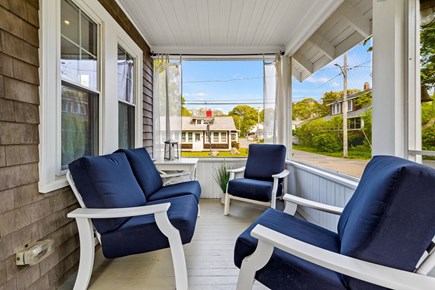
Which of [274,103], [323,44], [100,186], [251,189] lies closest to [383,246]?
[100,186]

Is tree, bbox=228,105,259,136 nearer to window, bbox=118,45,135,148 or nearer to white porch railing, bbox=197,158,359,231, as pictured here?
white porch railing, bbox=197,158,359,231

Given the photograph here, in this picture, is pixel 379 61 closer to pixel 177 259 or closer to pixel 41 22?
pixel 177 259

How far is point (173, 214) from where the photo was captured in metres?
1.80

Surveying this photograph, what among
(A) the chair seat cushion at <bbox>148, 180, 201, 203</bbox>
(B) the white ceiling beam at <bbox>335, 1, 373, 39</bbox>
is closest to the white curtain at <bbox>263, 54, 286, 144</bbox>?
(B) the white ceiling beam at <bbox>335, 1, 373, 39</bbox>

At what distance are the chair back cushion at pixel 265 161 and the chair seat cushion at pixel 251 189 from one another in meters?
0.32

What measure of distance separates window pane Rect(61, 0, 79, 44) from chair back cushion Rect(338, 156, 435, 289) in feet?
7.68

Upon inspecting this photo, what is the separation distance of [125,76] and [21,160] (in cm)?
194

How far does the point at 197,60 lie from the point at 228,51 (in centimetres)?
57

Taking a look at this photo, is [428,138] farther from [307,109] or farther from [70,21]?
[70,21]

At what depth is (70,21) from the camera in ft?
6.33

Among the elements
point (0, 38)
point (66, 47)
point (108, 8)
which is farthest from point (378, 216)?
point (108, 8)

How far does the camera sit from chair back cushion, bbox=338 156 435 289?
955 millimetres

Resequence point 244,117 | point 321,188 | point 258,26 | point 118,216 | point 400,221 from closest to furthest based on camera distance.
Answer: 1. point 400,221
2. point 118,216
3. point 321,188
4. point 258,26
5. point 244,117

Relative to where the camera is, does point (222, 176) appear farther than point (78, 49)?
Yes
